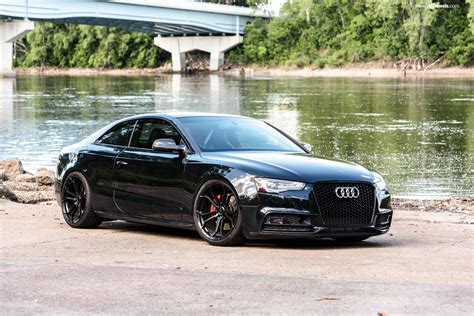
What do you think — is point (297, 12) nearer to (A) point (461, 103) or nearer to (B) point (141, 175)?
(A) point (461, 103)

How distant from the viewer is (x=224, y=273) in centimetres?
925

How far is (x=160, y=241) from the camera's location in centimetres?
1164

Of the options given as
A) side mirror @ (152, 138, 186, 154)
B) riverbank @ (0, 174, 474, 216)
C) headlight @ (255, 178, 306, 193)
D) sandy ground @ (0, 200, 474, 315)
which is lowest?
riverbank @ (0, 174, 474, 216)

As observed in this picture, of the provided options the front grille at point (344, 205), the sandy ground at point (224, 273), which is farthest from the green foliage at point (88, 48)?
the front grille at point (344, 205)

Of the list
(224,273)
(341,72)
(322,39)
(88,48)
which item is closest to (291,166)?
(224,273)

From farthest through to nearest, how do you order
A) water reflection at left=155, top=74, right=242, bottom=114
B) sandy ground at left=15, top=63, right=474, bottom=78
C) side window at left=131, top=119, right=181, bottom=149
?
sandy ground at left=15, top=63, right=474, bottom=78, water reflection at left=155, top=74, right=242, bottom=114, side window at left=131, top=119, right=181, bottom=149

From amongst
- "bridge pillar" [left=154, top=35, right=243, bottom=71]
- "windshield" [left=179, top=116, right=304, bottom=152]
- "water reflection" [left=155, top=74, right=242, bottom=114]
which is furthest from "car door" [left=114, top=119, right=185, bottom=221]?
"bridge pillar" [left=154, top=35, right=243, bottom=71]

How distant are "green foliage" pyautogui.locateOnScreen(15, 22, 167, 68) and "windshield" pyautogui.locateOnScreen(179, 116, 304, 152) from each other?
12771 cm

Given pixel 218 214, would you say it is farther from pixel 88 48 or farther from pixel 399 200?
pixel 88 48

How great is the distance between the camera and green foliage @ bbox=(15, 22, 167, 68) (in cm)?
14012

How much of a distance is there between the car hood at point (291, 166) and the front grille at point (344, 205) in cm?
8

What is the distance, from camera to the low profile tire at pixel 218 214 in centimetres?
1095

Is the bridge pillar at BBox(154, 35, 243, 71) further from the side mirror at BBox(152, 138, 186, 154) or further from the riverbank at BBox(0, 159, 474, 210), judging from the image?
the side mirror at BBox(152, 138, 186, 154)

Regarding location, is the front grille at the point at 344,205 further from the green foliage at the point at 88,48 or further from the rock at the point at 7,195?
the green foliage at the point at 88,48
